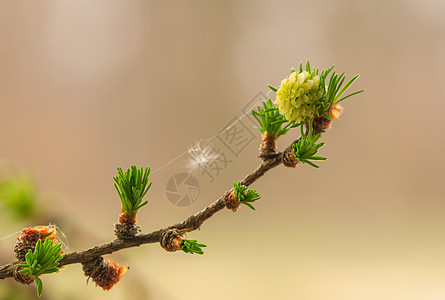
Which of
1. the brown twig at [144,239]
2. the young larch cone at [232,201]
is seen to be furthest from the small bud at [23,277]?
the young larch cone at [232,201]

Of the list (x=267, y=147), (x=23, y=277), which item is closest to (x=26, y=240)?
(x=23, y=277)

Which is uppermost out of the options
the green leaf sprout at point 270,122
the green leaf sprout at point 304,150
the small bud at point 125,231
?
the green leaf sprout at point 270,122

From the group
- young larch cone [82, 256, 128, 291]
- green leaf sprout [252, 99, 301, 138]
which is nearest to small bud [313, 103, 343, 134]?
green leaf sprout [252, 99, 301, 138]

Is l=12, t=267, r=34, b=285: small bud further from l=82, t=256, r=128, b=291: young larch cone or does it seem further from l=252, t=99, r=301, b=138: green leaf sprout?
l=252, t=99, r=301, b=138: green leaf sprout

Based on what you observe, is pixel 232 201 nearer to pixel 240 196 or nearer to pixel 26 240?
pixel 240 196

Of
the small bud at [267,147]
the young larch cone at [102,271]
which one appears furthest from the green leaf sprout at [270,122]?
the young larch cone at [102,271]

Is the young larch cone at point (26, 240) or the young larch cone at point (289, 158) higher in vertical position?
the young larch cone at point (289, 158)

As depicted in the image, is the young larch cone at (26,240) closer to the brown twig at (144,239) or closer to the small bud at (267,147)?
the brown twig at (144,239)
